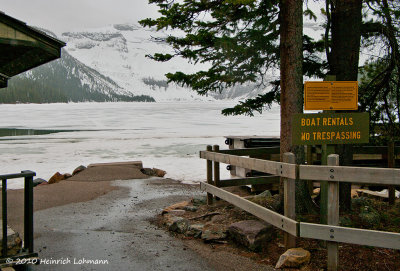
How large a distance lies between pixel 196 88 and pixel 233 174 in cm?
537

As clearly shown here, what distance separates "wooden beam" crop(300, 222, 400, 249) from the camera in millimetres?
4605

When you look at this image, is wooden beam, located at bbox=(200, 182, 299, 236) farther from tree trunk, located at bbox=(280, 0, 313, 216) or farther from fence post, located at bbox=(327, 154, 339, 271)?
tree trunk, located at bbox=(280, 0, 313, 216)

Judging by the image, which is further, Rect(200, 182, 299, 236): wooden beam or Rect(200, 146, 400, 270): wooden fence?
Rect(200, 182, 299, 236): wooden beam

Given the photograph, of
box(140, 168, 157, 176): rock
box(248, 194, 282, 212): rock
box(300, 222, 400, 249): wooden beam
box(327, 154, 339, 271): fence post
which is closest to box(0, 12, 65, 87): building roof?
box(327, 154, 339, 271): fence post

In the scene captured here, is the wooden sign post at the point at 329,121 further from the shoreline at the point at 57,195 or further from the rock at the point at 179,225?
the shoreline at the point at 57,195

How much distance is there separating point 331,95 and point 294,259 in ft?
8.63

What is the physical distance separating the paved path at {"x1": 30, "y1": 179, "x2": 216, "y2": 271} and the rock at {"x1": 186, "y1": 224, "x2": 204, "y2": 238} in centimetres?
35

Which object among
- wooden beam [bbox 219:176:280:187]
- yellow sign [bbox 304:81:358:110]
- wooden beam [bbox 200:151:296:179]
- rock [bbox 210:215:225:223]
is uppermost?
yellow sign [bbox 304:81:358:110]

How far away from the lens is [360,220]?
273 inches

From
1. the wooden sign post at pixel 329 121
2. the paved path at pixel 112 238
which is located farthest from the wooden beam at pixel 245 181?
the wooden sign post at pixel 329 121

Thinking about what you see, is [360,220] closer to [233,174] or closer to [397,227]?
[397,227]

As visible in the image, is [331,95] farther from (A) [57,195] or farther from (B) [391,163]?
(A) [57,195]

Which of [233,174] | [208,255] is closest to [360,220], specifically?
[208,255]

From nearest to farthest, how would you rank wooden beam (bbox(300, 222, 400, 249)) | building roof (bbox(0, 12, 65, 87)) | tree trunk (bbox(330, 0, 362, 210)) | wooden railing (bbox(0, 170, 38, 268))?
1. wooden beam (bbox(300, 222, 400, 249))
2. building roof (bbox(0, 12, 65, 87))
3. wooden railing (bbox(0, 170, 38, 268))
4. tree trunk (bbox(330, 0, 362, 210))
